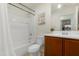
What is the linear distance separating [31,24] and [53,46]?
39 cm

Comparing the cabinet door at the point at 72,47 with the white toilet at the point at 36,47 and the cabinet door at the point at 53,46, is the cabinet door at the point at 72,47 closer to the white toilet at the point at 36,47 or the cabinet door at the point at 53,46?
the cabinet door at the point at 53,46

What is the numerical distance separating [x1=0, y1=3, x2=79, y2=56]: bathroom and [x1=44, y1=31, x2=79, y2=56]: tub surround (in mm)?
25

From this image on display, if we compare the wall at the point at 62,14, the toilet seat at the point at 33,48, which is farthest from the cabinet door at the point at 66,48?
the toilet seat at the point at 33,48

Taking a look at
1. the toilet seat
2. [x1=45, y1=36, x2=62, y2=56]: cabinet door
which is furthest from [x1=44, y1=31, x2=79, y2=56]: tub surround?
the toilet seat

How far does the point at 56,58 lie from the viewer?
1326 millimetres

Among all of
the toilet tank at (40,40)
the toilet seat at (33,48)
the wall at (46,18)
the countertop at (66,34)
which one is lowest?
the toilet seat at (33,48)

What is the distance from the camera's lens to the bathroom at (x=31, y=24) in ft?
4.35

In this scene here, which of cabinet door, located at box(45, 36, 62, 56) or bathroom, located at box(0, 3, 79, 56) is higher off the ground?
bathroom, located at box(0, 3, 79, 56)

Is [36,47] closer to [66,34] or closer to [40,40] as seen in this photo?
[40,40]

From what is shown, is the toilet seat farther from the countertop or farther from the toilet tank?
the countertop

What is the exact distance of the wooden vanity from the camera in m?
1.29

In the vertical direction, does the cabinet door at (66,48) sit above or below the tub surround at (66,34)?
below

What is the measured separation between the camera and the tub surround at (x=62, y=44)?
1.29 metres

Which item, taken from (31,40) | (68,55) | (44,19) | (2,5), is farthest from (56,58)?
(2,5)
